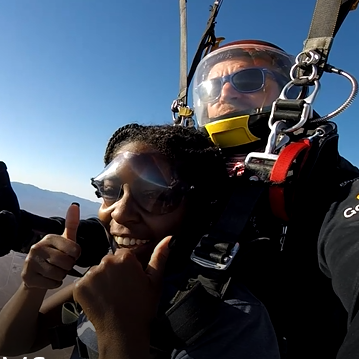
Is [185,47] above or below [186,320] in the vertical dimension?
above

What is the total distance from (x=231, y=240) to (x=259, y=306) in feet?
0.53

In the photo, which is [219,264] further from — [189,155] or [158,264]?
[189,155]

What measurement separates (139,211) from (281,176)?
1.42 feet

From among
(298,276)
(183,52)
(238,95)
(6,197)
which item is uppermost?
(183,52)

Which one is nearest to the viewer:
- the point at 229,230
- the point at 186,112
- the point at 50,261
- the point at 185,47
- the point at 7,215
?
the point at 229,230

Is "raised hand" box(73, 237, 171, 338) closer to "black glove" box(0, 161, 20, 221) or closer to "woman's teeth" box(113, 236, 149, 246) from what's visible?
"woman's teeth" box(113, 236, 149, 246)

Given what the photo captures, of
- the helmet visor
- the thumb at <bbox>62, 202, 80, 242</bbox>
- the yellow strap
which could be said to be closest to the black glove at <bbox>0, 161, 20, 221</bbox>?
the thumb at <bbox>62, 202, 80, 242</bbox>

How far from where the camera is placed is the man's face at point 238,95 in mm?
1308

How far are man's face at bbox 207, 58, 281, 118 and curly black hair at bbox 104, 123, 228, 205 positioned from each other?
0.26 m

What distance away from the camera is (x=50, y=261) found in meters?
0.87

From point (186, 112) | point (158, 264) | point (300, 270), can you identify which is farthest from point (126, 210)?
point (186, 112)

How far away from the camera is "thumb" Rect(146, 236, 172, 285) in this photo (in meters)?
0.72

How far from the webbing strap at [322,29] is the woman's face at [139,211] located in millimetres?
578

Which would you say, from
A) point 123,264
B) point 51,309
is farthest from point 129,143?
point 51,309
